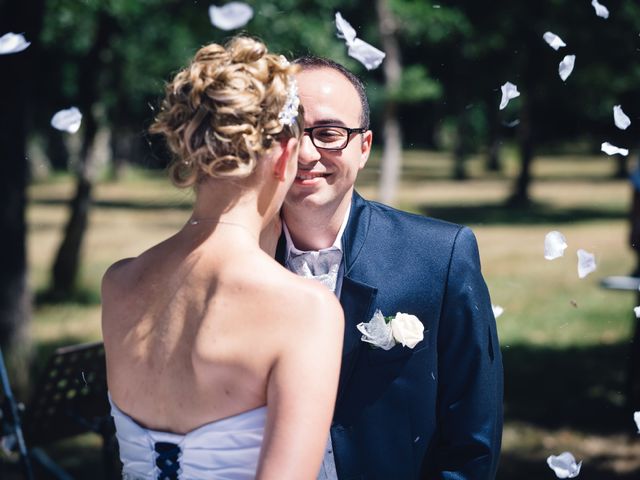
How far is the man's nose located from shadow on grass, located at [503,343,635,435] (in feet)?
17.2

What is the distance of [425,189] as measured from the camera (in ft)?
109

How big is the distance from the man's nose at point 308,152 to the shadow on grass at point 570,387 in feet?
17.2

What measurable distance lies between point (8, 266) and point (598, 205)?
75.0 feet

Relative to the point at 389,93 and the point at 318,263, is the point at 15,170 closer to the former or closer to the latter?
the point at 318,263

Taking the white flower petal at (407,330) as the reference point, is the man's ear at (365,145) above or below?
above

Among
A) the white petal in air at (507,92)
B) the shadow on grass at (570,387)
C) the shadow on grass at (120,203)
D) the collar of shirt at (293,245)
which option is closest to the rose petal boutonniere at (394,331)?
the collar of shirt at (293,245)

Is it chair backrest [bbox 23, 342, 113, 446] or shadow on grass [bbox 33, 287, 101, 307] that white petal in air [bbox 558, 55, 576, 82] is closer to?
chair backrest [bbox 23, 342, 113, 446]

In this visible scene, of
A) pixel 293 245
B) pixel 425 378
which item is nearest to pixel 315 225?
pixel 293 245

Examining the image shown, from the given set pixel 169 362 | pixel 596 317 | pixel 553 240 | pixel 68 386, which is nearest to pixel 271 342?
pixel 169 362

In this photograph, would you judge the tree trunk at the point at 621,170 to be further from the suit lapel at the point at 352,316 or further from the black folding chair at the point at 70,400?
the suit lapel at the point at 352,316

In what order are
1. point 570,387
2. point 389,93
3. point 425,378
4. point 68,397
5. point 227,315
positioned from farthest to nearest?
point 389,93
point 570,387
point 68,397
point 425,378
point 227,315

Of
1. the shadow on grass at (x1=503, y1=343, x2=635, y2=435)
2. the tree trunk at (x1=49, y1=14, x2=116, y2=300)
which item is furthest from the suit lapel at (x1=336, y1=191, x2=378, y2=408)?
the tree trunk at (x1=49, y1=14, x2=116, y2=300)

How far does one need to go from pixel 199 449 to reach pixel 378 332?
0.87 m

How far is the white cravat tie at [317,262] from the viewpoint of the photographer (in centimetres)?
312
